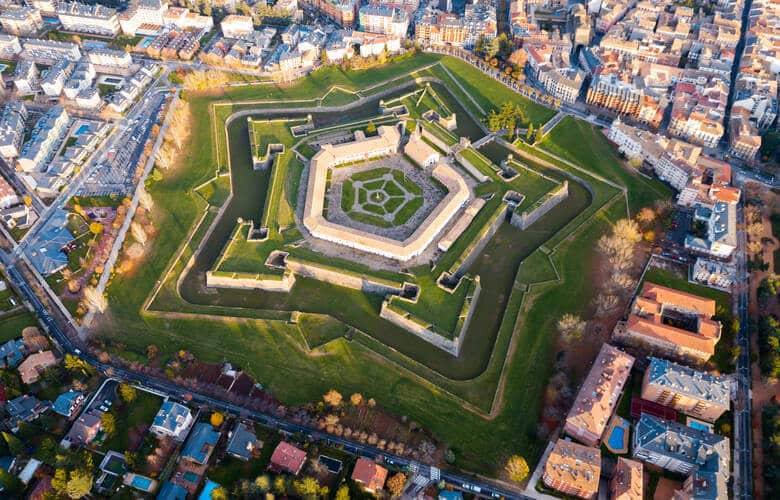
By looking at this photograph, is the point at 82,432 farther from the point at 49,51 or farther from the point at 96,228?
the point at 49,51

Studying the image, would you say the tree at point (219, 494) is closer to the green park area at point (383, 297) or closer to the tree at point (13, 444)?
the green park area at point (383, 297)

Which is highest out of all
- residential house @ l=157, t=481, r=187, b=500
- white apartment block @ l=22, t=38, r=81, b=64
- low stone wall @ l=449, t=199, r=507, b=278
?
white apartment block @ l=22, t=38, r=81, b=64

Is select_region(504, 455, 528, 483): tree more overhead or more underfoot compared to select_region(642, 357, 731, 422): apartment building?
more underfoot

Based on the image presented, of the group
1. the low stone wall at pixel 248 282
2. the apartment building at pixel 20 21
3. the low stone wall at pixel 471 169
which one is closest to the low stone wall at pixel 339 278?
the low stone wall at pixel 248 282

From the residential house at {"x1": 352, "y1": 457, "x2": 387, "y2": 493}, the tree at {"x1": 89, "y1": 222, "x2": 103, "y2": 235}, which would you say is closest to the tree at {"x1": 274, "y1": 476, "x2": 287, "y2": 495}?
the residential house at {"x1": 352, "y1": 457, "x2": 387, "y2": 493}

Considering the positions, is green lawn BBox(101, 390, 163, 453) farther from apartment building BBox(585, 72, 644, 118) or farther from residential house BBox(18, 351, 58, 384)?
apartment building BBox(585, 72, 644, 118)

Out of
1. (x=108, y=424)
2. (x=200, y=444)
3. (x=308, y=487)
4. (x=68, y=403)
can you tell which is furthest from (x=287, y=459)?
(x=68, y=403)
